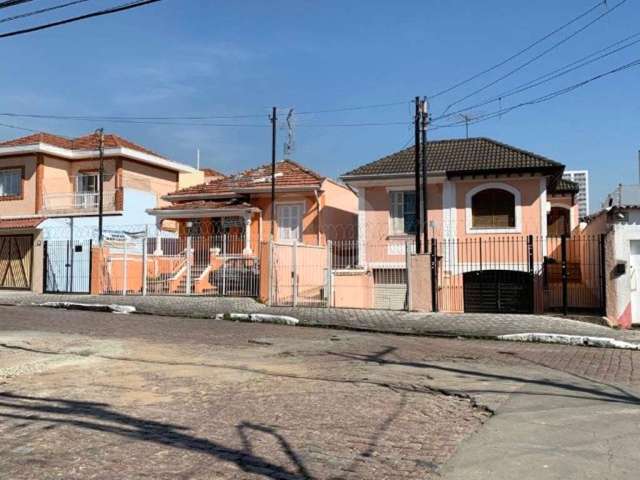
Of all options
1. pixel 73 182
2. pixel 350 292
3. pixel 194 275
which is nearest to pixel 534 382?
pixel 350 292

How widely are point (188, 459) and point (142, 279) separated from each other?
1718cm

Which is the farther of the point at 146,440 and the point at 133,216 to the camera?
the point at 133,216

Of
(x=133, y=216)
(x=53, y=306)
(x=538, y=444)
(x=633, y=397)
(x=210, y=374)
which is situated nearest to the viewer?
(x=538, y=444)

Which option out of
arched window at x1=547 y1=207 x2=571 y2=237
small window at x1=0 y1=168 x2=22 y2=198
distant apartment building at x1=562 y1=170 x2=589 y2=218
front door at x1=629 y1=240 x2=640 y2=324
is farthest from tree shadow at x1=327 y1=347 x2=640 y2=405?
distant apartment building at x1=562 y1=170 x2=589 y2=218

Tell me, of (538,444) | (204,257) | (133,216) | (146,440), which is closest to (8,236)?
(133,216)

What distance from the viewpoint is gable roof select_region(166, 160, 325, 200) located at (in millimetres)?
26969

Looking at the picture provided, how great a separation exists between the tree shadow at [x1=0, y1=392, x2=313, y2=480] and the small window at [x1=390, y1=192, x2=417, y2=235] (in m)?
18.4

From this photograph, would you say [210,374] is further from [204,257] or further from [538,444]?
[204,257]

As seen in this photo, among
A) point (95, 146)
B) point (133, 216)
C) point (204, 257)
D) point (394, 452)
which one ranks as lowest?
point (394, 452)

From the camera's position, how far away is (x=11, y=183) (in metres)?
32.2

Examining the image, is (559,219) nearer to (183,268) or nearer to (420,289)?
(420,289)

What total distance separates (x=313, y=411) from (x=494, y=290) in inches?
647

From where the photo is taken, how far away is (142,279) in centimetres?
2175

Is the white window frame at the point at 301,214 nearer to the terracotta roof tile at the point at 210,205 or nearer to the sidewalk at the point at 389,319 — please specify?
the terracotta roof tile at the point at 210,205
